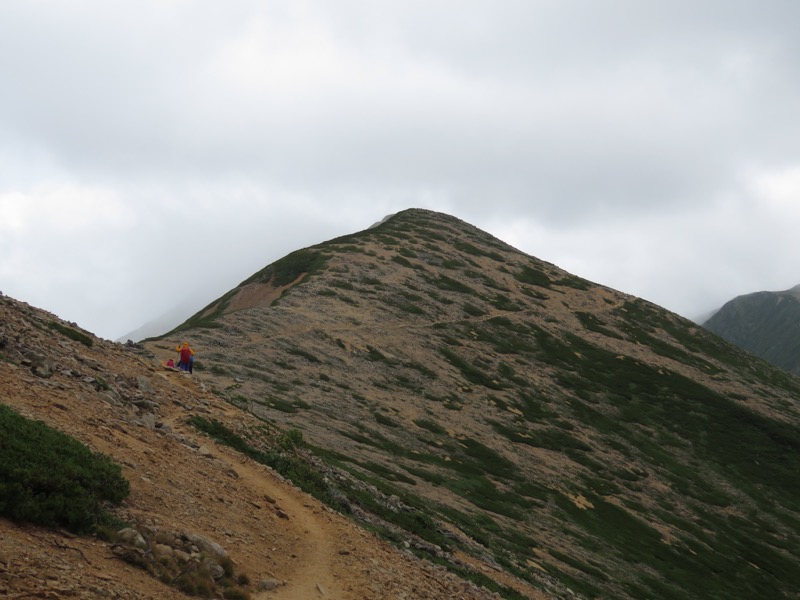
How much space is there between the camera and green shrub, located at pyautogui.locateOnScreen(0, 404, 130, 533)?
12945 millimetres

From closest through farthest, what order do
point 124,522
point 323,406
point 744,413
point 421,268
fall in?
1. point 124,522
2. point 323,406
3. point 744,413
4. point 421,268

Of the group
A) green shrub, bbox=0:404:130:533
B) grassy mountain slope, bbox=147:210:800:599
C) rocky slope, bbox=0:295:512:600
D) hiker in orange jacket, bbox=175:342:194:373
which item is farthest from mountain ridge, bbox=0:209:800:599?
hiker in orange jacket, bbox=175:342:194:373

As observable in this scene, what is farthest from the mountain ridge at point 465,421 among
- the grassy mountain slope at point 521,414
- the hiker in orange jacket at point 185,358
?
the hiker in orange jacket at point 185,358

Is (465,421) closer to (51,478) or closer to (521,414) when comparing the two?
(521,414)

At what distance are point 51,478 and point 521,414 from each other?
59.2m

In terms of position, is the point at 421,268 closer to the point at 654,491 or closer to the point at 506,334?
the point at 506,334

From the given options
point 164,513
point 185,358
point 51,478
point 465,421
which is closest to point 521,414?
point 465,421

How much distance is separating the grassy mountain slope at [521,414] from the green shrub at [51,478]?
11801 millimetres

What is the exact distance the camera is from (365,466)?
37906 mm

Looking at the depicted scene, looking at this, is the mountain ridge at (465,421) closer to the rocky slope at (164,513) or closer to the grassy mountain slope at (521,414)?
the rocky slope at (164,513)

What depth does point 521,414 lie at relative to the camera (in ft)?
226

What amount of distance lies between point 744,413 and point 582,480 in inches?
1770

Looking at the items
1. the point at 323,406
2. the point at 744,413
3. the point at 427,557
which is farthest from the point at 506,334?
the point at 427,557

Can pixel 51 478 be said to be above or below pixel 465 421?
above
